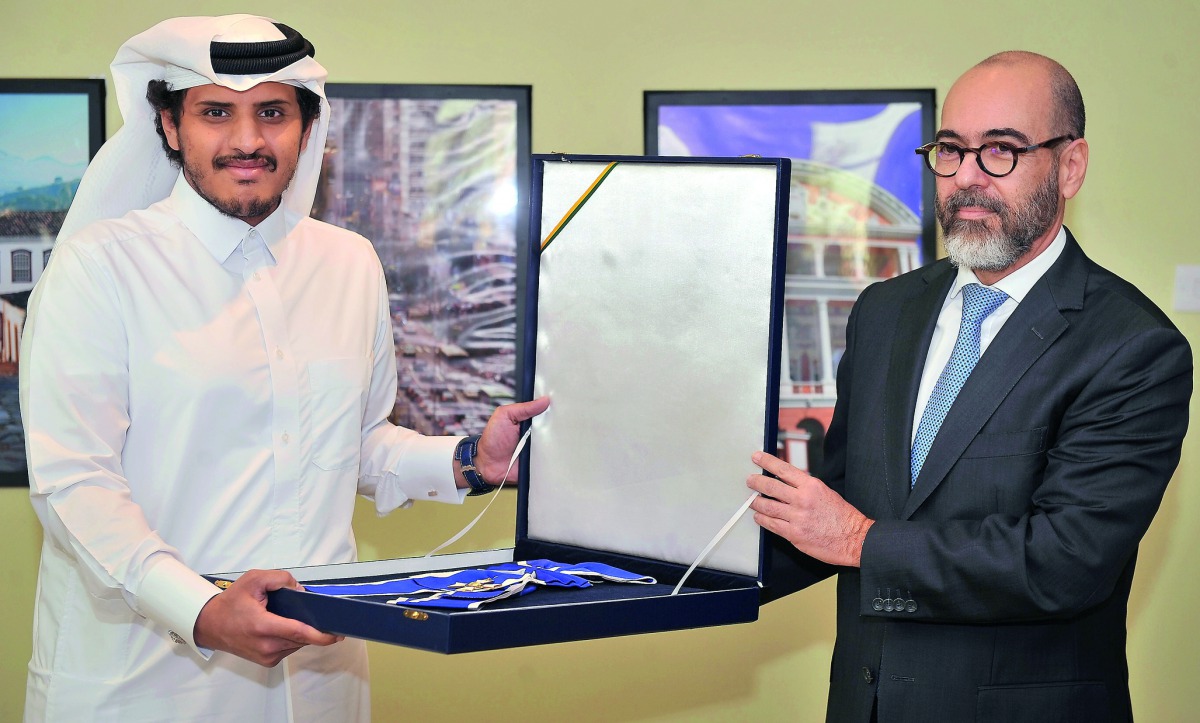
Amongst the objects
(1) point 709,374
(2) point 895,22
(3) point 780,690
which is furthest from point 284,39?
(3) point 780,690

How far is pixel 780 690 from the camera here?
3.46m

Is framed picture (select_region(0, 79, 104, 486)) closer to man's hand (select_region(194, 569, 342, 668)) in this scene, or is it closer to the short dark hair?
the short dark hair

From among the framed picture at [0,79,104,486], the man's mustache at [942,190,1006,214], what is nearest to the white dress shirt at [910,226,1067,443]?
the man's mustache at [942,190,1006,214]

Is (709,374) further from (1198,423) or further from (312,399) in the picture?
(1198,423)

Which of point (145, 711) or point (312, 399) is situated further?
point (312, 399)

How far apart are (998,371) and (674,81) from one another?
6.01 feet

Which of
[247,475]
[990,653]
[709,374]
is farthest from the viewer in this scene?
[247,475]

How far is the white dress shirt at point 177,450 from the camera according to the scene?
1822mm

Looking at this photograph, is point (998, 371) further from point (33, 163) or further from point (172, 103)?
point (33, 163)

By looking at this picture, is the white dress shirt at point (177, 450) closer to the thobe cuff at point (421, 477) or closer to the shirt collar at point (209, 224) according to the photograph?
the shirt collar at point (209, 224)

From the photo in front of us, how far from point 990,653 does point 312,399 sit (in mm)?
1236

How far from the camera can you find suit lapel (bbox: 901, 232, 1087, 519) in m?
1.74

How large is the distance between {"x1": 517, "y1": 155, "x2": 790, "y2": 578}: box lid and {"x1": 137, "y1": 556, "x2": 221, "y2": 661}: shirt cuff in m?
0.55

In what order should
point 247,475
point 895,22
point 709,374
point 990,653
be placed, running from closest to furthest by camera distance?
point 990,653, point 709,374, point 247,475, point 895,22
